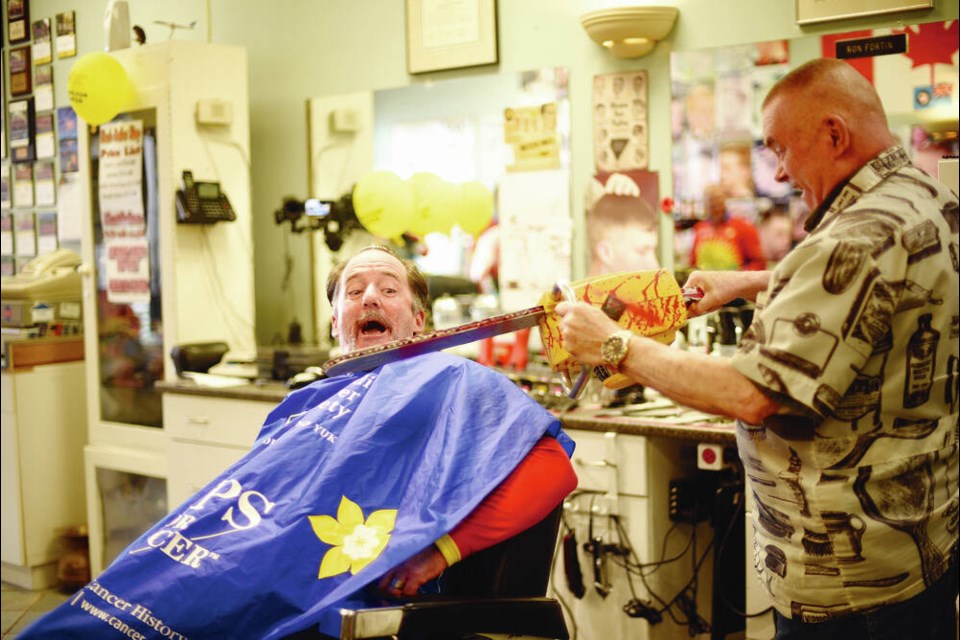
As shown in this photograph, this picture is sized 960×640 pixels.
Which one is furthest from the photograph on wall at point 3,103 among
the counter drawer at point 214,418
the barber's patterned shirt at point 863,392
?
the barber's patterned shirt at point 863,392

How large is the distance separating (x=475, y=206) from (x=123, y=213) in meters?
1.46

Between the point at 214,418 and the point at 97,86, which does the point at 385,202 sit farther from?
the point at 97,86

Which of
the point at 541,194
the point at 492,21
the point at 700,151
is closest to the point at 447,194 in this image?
the point at 541,194

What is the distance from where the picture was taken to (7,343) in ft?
13.8

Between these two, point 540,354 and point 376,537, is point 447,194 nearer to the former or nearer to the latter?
point 540,354

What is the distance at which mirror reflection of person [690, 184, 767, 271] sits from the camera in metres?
3.10

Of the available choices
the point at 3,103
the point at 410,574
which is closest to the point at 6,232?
the point at 3,103

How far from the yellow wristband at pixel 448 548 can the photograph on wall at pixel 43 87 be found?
424 centimetres

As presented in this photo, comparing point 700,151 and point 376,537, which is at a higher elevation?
point 700,151

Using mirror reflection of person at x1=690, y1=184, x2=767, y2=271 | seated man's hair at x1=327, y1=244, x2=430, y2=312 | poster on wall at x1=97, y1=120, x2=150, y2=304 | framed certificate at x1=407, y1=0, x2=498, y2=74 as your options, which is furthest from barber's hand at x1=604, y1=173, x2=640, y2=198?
poster on wall at x1=97, y1=120, x2=150, y2=304

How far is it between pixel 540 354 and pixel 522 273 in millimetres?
301

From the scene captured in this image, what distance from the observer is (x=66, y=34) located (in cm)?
497

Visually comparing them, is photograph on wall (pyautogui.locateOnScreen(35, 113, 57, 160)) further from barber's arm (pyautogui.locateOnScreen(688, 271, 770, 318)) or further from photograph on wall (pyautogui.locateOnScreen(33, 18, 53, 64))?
barber's arm (pyautogui.locateOnScreen(688, 271, 770, 318))

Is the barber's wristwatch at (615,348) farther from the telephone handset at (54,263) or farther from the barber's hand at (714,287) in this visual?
the telephone handset at (54,263)
